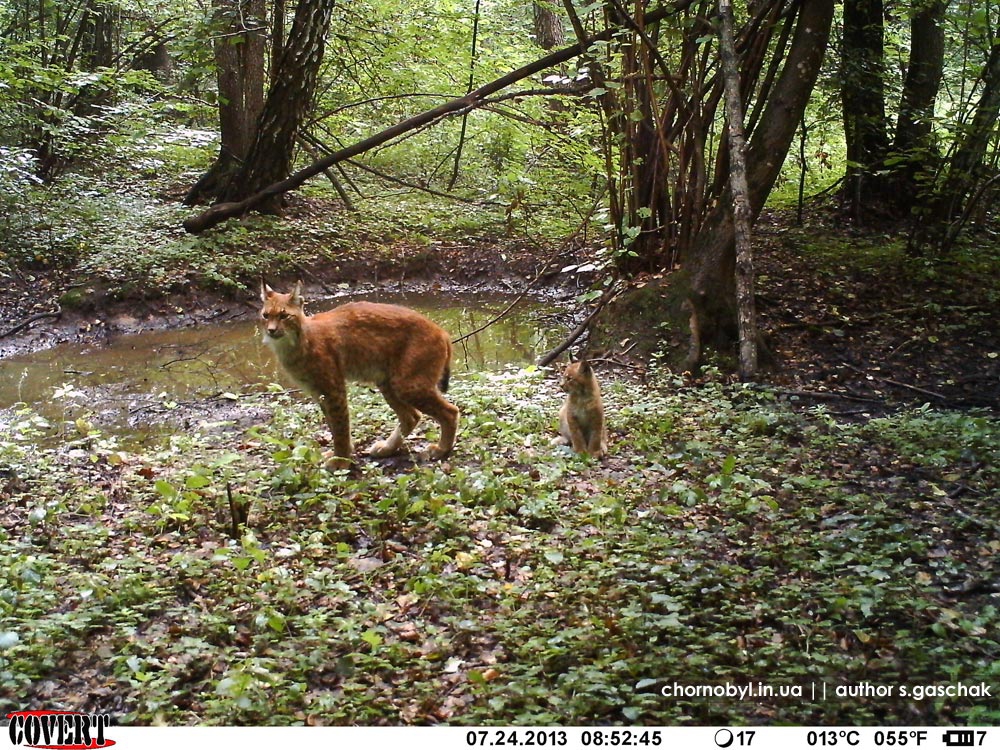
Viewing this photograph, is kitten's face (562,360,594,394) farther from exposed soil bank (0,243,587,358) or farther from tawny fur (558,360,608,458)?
exposed soil bank (0,243,587,358)

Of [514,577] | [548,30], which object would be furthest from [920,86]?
[548,30]

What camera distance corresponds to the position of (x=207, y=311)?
1327 cm

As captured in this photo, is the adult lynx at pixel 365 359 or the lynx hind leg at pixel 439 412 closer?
the adult lynx at pixel 365 359

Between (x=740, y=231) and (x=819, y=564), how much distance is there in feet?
14.4

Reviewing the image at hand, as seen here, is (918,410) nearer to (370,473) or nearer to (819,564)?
(819,564)

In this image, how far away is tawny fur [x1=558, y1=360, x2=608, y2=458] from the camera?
7367 mm

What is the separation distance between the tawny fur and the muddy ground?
226 centimetres

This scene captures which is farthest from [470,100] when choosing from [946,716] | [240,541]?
[946,716]

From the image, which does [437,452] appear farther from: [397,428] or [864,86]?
[864,86]

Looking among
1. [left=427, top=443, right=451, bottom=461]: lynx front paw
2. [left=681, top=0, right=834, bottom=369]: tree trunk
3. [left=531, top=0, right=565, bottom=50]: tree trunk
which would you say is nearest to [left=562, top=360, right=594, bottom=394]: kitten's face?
[left=427, top=443, right=451, bottom=461]: lynx front paw

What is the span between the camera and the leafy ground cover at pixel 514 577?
13.4ft

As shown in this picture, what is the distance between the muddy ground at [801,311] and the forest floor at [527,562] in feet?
0.75
